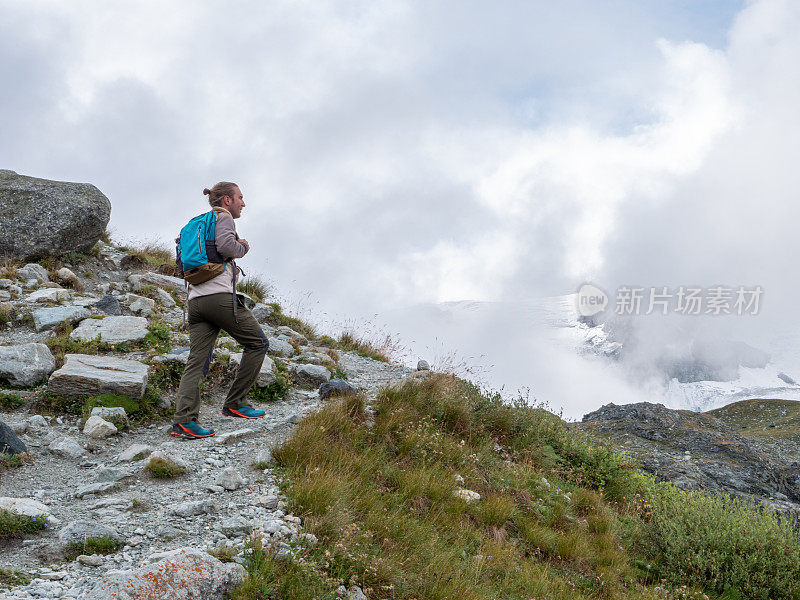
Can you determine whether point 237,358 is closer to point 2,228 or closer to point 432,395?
point 432,395

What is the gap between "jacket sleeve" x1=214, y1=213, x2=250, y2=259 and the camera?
6531 millimetres

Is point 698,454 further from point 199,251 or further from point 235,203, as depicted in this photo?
point 199,251

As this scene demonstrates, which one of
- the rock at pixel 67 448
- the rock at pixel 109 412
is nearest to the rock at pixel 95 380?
the rock at pixel 109 412

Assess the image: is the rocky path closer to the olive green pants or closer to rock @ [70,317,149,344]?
the olive green pants

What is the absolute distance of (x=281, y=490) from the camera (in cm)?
517

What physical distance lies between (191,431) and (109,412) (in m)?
1.25

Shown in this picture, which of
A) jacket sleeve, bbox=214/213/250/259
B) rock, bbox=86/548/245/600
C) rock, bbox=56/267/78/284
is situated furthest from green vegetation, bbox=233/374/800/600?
rock, bbox=56/267/78/284

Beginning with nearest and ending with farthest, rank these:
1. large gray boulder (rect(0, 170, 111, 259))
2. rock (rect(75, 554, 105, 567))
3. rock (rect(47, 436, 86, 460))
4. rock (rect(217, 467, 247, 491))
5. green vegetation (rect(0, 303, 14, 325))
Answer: rock (rect(75, 554, 105, 567)), rock (rect(217, 467, 247, 491)), rock (rect(47, 436, 86, 460)), green vegetation (rect(0, 303, 14, 325)), large gray boulder (rect(0, 170, 111, 259))

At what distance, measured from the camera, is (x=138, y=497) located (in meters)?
5.09

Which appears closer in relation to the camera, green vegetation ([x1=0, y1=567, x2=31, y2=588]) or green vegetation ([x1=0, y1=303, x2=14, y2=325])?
green vegetation ([x1=0, y1=567, x2=31, y2=588])

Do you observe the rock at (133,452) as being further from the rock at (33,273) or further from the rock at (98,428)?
the rock at (33,273)

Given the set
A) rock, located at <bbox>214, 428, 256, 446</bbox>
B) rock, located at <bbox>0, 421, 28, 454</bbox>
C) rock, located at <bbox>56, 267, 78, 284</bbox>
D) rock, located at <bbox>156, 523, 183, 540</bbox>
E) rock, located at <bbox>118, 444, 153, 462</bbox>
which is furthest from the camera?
rock, located at <bbox>56, 267, 78, 284</bbox>

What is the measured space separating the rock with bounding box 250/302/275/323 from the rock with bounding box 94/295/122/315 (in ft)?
12.0

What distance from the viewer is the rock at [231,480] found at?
5301 millimetres
